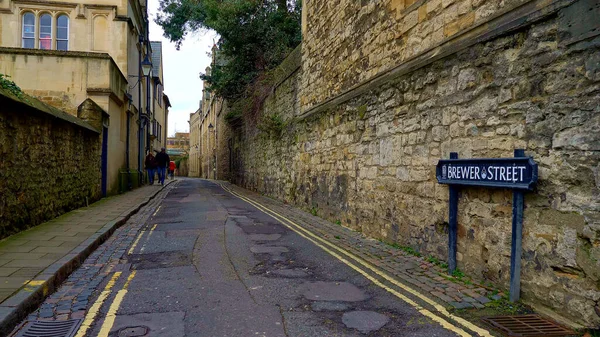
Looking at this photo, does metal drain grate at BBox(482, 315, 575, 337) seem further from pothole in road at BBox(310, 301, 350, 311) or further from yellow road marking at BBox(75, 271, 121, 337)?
yellow road marking at BBox(75, 271, 121, 337)

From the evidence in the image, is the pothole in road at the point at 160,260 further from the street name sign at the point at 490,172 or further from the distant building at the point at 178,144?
the distant building at the point at 178,144

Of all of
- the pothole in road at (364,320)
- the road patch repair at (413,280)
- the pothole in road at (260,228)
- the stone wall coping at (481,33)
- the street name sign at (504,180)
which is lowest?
the pothole in road at (364,320)

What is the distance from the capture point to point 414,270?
228 inches

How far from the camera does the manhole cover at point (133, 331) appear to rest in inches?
143

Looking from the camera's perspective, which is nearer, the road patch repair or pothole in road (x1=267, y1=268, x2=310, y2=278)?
the road patch repair

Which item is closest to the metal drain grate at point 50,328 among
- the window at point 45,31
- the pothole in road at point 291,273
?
the pothole in road at point 291,273

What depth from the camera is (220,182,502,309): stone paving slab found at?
15.3 ft

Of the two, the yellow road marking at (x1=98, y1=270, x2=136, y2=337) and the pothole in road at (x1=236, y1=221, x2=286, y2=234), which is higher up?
the pothole in road at (x1=236, y1=221, x2=286, y2=234)

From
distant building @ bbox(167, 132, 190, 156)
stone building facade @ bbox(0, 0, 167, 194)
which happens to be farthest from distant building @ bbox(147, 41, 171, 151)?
distant building @ bbox(167, 132, 190, 156)

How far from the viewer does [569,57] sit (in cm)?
397

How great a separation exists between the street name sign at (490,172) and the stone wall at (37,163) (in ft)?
21.4

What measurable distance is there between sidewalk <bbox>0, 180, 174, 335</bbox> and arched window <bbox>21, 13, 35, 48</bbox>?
1165cm

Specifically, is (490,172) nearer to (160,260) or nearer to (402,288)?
(402,288)

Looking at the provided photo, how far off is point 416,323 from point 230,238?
458 cm
